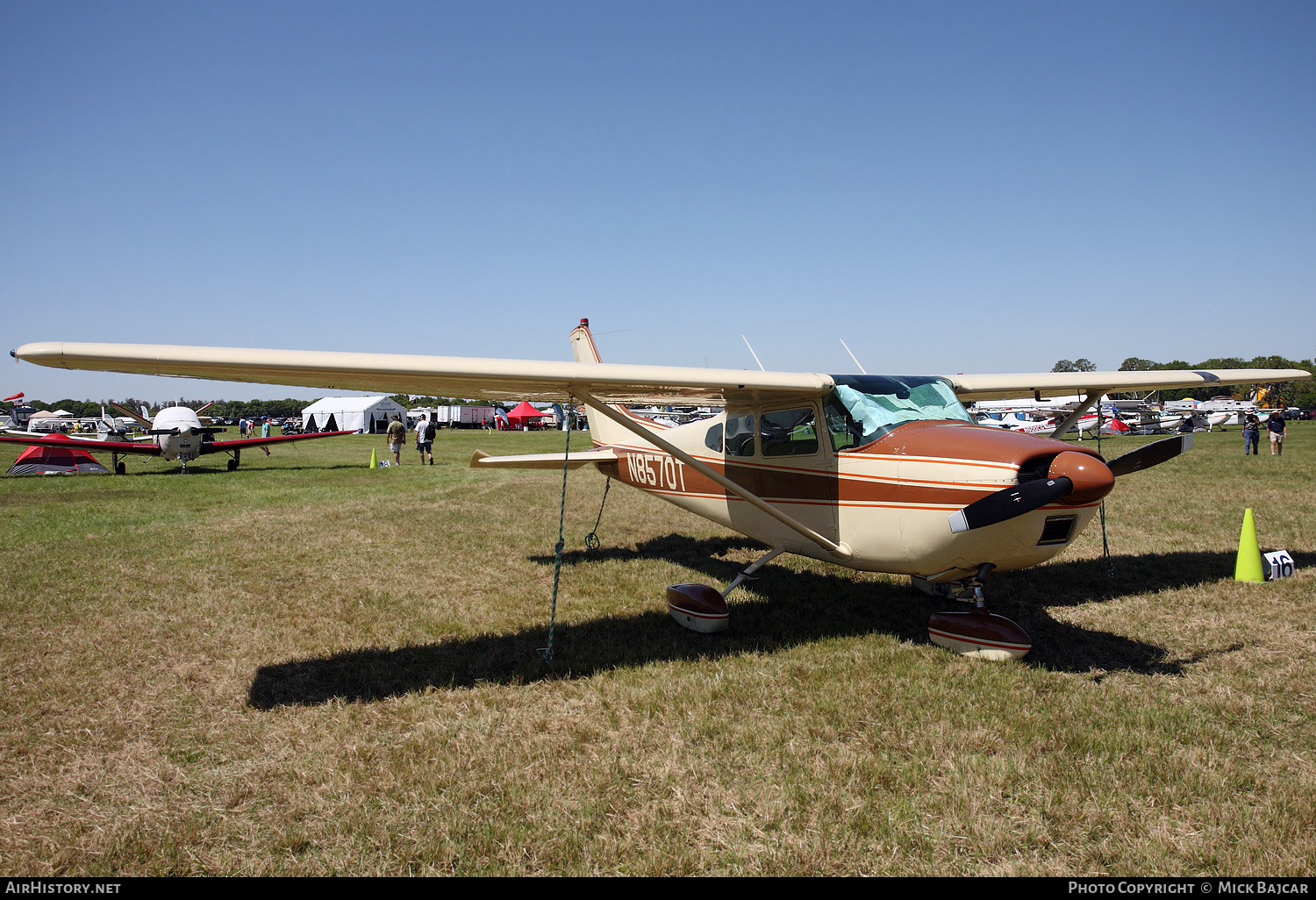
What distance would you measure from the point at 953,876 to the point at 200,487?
17.2 meters

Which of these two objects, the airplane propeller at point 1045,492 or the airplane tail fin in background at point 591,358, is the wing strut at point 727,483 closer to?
the airplane propeller at point 1045,492

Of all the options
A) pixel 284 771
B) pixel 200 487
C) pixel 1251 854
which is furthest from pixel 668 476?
pixel 200 487

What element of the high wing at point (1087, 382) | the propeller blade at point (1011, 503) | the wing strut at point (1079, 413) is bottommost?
the propeller blade at point (1011, 503)

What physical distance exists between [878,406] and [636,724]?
3.10 meters

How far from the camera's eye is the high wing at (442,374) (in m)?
3.67

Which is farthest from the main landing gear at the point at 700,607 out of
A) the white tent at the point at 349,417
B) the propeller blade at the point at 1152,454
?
the white tent at the point at 349,417

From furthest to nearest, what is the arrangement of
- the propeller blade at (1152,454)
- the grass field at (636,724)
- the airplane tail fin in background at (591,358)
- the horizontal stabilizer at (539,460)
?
the airplane tail fin in background at (591,358) → the horizontal stabilizer at (539,460) → the propeller blade at (1152,454) → the grass field at (636,724)

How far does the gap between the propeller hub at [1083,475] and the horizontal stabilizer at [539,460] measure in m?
5.02

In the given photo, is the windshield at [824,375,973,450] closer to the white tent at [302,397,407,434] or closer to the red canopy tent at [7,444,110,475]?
the red canopy tent at [7,444,110,475]

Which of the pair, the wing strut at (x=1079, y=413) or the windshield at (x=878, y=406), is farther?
the wing strut at (x=1079, y=413)

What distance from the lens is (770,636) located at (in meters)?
5.45

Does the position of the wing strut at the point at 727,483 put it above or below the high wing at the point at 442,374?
below

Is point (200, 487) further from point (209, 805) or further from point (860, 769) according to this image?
point (860, 769)

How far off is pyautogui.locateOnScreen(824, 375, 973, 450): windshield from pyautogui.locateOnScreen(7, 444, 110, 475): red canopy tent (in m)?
21.7
